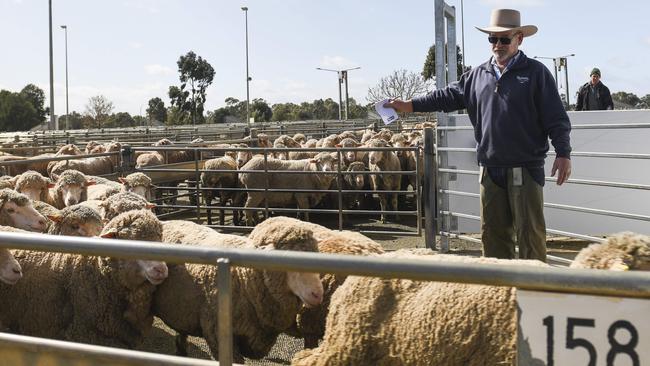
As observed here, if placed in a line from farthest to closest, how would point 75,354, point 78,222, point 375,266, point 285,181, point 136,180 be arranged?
point 285,181, point 136,180, point 78,222, point 75,354, point 375,266

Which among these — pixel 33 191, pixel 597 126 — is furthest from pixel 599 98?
pixel 33 191

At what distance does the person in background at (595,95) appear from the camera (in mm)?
11625

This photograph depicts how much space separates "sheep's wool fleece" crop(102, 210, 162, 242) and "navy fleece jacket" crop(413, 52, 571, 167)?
2486 mm

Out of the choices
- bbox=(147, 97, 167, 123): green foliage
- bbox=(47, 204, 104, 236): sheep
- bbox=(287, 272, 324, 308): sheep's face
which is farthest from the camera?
bbox=(147, 97, 167, 123): green foliage

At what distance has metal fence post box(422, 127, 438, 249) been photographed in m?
8.11

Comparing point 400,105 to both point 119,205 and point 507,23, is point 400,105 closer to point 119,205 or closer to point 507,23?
point 507,23

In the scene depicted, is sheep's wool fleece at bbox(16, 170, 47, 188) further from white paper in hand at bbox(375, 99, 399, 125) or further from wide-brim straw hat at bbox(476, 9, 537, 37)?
wide-brim straw hat at bbox(476, 9, 537, 37)

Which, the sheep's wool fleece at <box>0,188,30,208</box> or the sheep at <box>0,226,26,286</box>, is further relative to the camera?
the sheep's wool fleece at <box>0,188,30,208</box>

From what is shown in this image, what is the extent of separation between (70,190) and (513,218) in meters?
5.72

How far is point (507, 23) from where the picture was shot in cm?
436

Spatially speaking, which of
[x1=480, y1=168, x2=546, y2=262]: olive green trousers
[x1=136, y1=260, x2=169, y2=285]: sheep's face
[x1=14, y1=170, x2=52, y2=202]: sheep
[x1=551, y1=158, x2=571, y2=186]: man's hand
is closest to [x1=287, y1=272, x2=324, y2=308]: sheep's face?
[x1=136, y1=260, x2=169, y2=285]: sheep's face

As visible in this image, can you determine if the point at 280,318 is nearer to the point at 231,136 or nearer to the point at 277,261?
the point at 277,261

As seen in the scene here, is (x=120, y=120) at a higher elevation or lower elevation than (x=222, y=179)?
higher

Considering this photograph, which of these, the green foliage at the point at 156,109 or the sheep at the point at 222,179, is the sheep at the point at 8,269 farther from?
the green foliage at the point at 156,109
